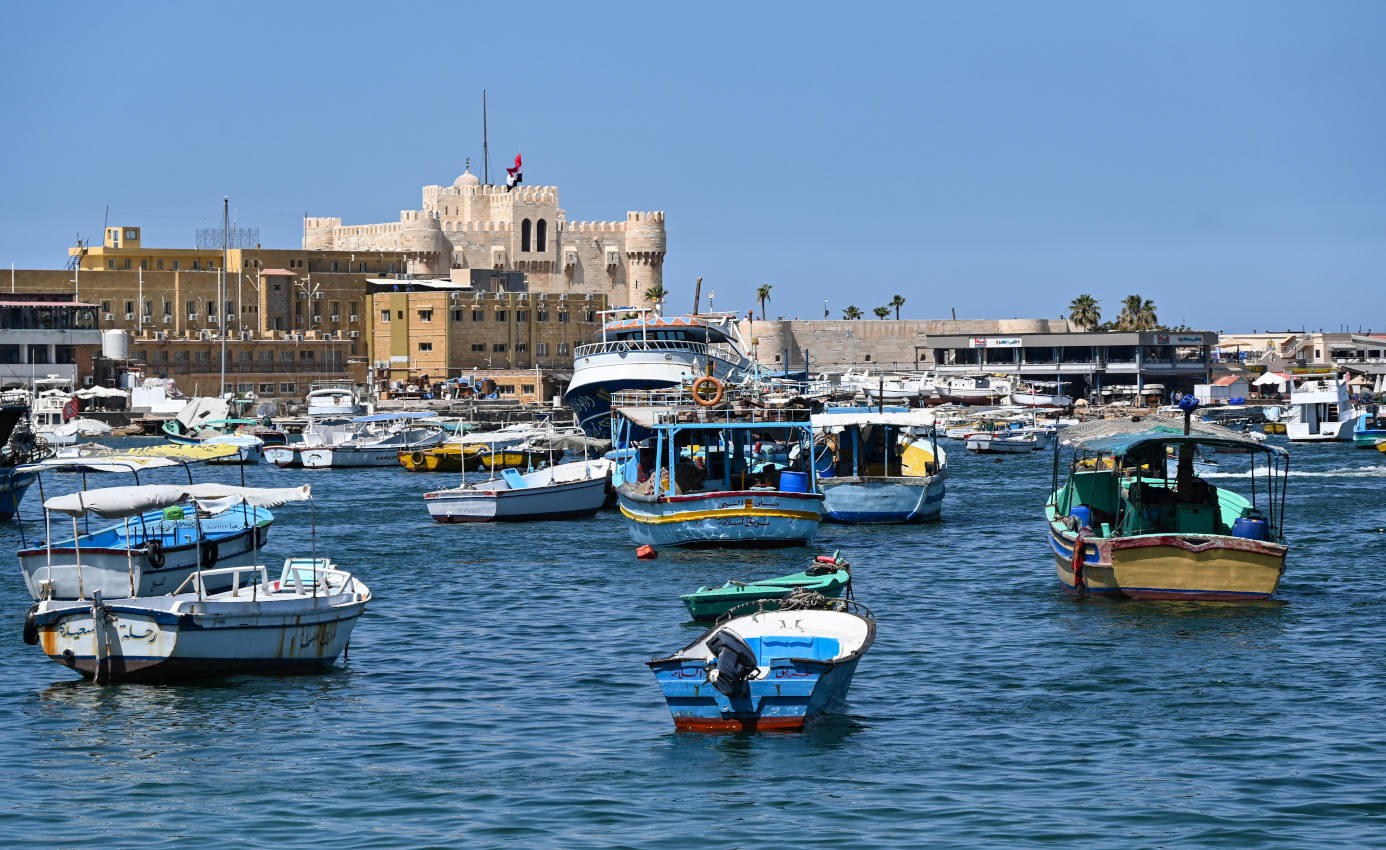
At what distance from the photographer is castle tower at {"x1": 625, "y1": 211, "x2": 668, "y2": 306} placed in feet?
478

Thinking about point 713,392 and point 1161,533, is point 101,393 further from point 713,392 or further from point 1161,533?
point 1161,533

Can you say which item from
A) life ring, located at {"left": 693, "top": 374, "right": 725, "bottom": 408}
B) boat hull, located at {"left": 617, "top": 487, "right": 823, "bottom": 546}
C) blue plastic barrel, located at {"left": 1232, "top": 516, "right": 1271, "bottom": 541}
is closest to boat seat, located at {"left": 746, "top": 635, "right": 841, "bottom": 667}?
blue plastic barrel, located at {"left": 1232, "top": 516, "right": 1271, "bottom": 541}

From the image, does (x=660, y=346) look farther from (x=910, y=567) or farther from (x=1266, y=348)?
(x=1266, y=348)

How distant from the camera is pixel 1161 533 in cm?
2831

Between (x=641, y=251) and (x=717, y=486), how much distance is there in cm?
10899

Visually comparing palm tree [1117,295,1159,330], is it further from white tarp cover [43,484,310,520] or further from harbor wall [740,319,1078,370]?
white tarp cover [43,484,310,520]

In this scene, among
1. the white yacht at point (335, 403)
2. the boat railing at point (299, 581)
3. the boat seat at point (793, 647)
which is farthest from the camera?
the white yacht at point (335, 403)

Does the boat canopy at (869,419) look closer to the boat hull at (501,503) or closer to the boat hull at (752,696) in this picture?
the boat hull at (501,503)

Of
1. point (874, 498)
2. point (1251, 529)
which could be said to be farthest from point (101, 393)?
point (1251, 529)

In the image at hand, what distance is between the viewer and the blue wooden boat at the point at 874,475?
4297 centimetres

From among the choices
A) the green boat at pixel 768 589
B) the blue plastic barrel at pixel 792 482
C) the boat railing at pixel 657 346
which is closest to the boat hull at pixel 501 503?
the blue plastic barrel at pixel 792 482

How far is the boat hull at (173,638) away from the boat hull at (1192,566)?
12.5 meters

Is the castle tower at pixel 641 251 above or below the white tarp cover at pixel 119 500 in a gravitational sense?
above

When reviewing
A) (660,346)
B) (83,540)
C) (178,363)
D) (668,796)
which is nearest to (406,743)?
(668,796)
